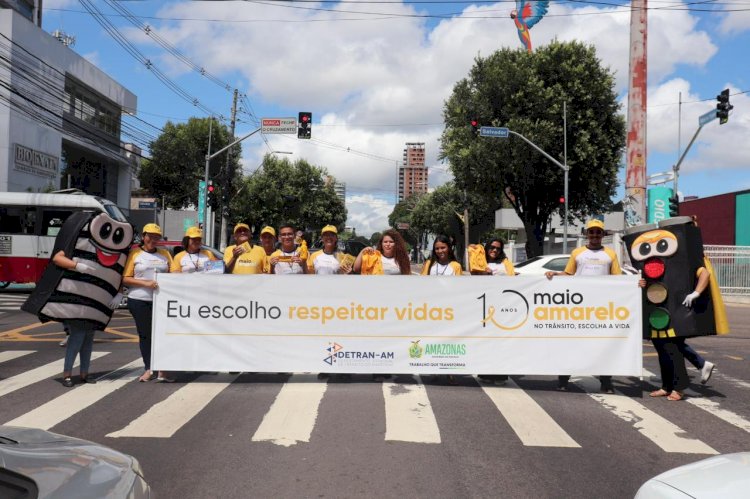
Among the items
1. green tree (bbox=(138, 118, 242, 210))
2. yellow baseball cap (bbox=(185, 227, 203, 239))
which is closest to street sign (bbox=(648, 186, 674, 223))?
yellow baseball cap (bbox=(185, 227, 203, 239))

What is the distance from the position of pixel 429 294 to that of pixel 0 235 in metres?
17.1

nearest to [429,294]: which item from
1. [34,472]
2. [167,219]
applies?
[34,472]

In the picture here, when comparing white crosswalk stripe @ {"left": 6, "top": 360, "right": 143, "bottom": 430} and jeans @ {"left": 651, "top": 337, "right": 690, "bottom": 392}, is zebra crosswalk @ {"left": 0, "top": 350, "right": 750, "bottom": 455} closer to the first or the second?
white crosswalk stripe @ {"left": 6, "top": 360, "right": 143, "bottom": 430}

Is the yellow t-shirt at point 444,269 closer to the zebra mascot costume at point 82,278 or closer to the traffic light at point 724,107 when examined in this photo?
the zebra mascot costume at point 82,278

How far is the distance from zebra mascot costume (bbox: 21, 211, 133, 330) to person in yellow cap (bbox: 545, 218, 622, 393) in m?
5.30

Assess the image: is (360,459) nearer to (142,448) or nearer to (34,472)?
(142,448)

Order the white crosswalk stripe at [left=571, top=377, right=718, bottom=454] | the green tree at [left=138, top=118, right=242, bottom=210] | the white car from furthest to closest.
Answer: the green tree at [left=138, top=118, right=242, bottom=210]
the white car
the white crosswalk stripe at [left=571, top=377, right=718, bottom=454]

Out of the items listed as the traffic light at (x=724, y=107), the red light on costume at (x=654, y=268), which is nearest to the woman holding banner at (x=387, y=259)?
the red light on costume at (x=654, y=268)

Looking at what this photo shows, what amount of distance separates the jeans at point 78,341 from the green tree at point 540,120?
2637 centimetres

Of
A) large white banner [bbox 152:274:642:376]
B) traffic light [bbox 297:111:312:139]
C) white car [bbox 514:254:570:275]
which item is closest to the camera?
large white banner [bbox 152:274:642:376]

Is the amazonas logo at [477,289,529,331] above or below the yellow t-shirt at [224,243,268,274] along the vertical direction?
below

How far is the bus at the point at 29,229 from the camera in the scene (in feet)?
61.1

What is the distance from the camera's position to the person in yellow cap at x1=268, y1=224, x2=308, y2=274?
7.83 metres

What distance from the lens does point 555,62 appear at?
30.9 metres
